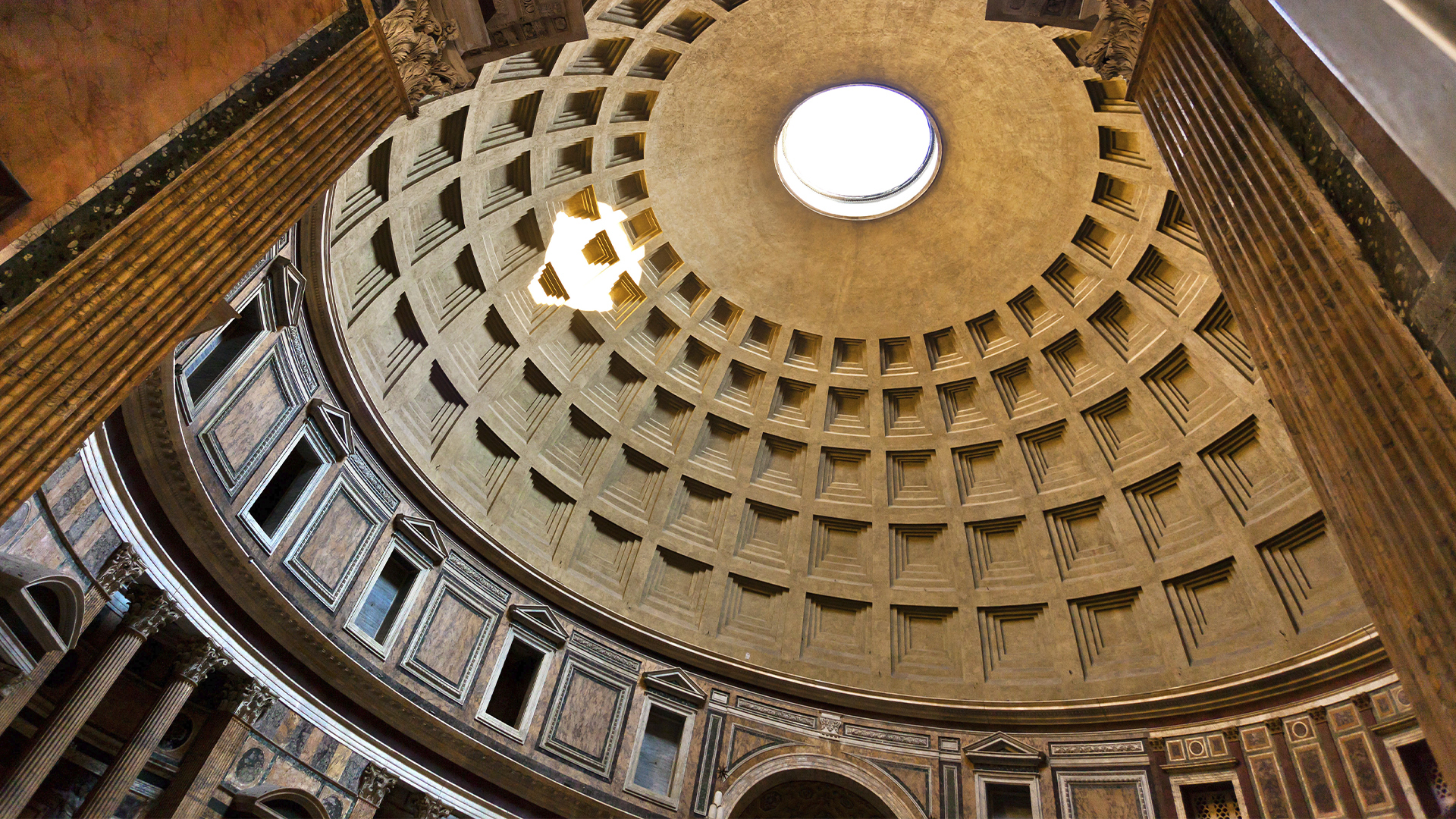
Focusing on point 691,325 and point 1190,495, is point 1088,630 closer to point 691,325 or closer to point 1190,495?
point 1190,495

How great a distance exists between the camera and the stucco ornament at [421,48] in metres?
9.12

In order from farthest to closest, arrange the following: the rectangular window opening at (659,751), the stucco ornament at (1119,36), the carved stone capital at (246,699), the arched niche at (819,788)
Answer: the arched niche at (819,788), the rectangular window opening at (659,751), the carved stone capital at (246,699), the stucco ornament at (1119,36)

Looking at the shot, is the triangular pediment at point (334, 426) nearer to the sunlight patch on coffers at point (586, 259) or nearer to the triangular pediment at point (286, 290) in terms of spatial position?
the triangular pediment at point (286, 290)

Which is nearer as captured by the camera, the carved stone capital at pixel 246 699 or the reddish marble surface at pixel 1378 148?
the reddish marble surface at pixel 1378 148

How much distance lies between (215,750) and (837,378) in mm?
15759

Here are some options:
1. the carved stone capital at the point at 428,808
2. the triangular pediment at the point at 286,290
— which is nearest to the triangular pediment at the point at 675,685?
the carved stone capital at the point at 428,808

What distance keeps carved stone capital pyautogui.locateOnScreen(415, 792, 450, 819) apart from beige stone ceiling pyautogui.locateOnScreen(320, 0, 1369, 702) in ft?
16.5

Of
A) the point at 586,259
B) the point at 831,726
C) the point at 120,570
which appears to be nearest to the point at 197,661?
the point at 120,570

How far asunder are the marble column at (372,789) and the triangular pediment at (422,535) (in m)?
4.09

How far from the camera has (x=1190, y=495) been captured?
1883cm

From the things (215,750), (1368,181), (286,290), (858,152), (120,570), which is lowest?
(215,750)

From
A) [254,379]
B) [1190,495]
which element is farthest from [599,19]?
[1190,495]

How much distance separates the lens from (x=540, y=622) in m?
17.6

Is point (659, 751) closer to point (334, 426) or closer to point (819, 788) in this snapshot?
point (819, 788)
